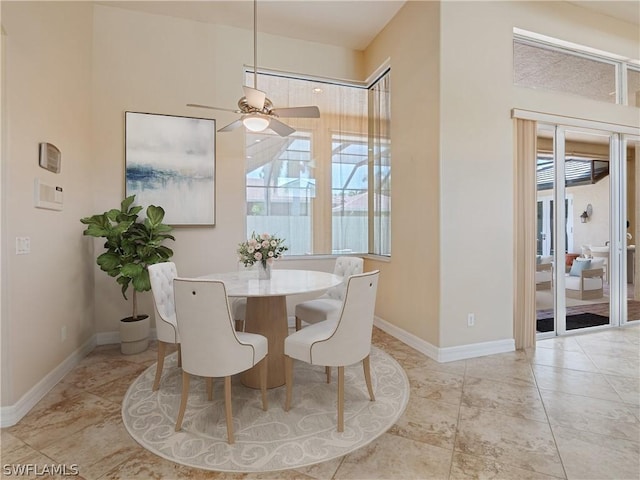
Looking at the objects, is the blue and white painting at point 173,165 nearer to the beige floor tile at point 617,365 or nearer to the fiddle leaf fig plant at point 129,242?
the fiddle leaf fig plant at point 129,242

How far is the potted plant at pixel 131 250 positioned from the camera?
302 cm

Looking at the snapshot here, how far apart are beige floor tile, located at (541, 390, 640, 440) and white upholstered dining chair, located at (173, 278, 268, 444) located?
205 cm

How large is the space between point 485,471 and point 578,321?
3284 millimetres

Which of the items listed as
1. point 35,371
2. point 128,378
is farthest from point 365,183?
point 35,371

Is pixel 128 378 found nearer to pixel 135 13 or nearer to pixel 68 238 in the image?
pixel 68 238

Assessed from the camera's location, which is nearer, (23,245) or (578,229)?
(23,245)

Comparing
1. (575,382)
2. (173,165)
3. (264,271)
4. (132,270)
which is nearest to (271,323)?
(264,271)

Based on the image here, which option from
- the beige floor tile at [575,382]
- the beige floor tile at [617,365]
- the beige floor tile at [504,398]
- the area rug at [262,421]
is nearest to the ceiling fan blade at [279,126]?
the area rug at [262,421]

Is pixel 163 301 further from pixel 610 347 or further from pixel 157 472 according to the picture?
pixel 610 347

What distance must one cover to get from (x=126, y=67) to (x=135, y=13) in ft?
2.04

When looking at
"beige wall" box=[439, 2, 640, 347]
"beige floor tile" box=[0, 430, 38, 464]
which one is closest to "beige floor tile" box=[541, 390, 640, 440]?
"beige wall" box=[439, 2, 640, 347]

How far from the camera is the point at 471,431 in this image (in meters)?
1.94

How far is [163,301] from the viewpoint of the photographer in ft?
8.58

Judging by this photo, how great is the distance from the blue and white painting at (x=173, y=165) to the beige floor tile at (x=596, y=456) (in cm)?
358
